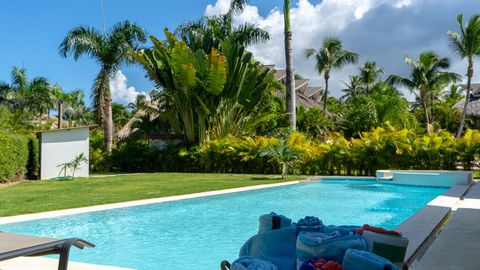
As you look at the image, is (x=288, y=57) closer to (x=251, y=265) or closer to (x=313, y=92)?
(x=251, y=265)

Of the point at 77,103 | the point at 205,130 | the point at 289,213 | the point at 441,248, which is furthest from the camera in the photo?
the point at 77,103

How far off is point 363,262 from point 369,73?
49746 millimetres

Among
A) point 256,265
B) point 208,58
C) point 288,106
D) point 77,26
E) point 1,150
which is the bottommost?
point 256,265

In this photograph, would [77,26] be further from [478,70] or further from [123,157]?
[478,70]

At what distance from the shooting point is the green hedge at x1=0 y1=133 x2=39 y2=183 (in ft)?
49.7

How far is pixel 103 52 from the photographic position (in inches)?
969

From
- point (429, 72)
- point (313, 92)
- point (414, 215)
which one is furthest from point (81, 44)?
point (313, 92)

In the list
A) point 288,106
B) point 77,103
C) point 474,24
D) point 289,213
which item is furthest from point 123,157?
point 77,103

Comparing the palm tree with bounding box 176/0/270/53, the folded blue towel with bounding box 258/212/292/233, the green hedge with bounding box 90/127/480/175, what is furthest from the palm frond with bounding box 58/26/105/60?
the folded blue towel with bounding box 258/212/292/233

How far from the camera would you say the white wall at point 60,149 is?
1750 cm

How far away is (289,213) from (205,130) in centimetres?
1432

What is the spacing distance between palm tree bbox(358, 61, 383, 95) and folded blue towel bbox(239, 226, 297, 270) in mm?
49059

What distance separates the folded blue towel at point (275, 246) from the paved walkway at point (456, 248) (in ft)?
4.75

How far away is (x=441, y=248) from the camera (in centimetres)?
448
